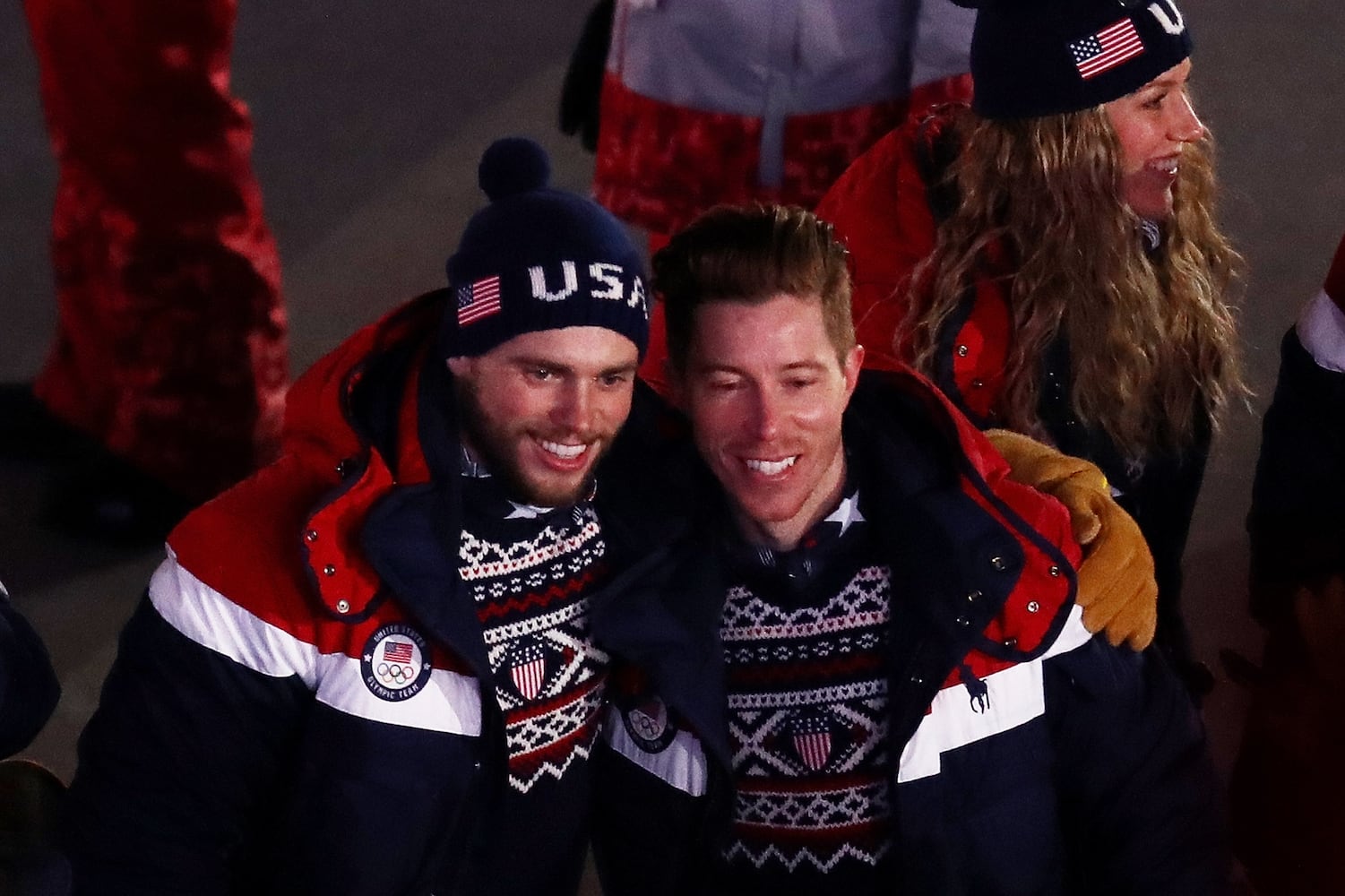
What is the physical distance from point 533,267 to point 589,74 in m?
1.51

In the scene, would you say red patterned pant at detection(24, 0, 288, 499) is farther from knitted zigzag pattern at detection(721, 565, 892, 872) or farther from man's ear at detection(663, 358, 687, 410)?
knitted zigzag pattern at detection(721, 565, 892, 872)

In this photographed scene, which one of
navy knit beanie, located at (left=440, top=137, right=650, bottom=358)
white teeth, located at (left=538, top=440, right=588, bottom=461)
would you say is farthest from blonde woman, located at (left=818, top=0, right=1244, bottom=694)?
white teeth, located at (left=538, top=440, right=588, bottom=461)

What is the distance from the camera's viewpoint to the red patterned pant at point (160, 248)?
10.5ft

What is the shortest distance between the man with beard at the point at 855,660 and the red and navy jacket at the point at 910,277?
390 mm

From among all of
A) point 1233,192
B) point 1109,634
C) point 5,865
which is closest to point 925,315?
point 1109,634

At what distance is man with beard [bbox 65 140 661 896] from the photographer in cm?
189

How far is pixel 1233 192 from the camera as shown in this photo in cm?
482

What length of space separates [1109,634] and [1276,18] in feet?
14.2

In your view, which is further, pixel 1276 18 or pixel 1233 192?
pixel 1276 18

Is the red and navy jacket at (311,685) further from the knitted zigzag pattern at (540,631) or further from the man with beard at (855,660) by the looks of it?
the man with beard at (855,660)

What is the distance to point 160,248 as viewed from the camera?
3.40 m

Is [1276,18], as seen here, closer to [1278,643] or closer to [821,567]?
[1278,643]

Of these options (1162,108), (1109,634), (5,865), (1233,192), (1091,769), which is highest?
(1162,108)

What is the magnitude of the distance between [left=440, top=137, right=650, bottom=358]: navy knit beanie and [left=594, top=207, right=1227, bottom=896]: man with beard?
0.10 metres
